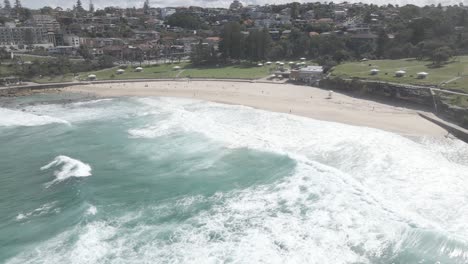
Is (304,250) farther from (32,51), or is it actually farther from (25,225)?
(32,51)

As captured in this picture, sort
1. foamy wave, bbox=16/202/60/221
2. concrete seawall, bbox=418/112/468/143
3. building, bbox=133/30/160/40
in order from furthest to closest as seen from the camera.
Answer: building, bbox=133/30/160/40 → concrete seawall, bbox=418/112/468/143 → foamy wave, bbox=16/202/60/221

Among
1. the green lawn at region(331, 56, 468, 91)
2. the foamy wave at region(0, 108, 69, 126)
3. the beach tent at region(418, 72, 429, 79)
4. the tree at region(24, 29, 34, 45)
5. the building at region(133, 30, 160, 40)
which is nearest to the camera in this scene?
the foamy wave at region(0, 108, 69, 126)

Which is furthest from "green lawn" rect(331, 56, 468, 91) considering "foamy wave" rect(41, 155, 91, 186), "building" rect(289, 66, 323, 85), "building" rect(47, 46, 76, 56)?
"building" rect(47, 46, 76, 56)

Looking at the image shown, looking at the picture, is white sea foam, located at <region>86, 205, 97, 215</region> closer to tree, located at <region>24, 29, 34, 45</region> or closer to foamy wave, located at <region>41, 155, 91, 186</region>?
foamy wave, located at <region>41, 155, 91, 186</region>

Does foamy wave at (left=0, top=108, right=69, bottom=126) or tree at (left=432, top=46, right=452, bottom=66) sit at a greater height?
tree at (left=432, top=46, right=452, bottom=66)

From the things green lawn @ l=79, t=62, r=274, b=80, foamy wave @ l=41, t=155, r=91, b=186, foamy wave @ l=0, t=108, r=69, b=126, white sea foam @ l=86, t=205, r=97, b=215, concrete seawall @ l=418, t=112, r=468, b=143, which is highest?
green lawn @ l=79, t=62, r=274, b=80

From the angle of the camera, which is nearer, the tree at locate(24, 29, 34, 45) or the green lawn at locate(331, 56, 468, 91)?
the green lawn at locate(331, 56, 468, 91)

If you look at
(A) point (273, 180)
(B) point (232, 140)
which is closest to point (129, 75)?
(B) point (232, 140)
